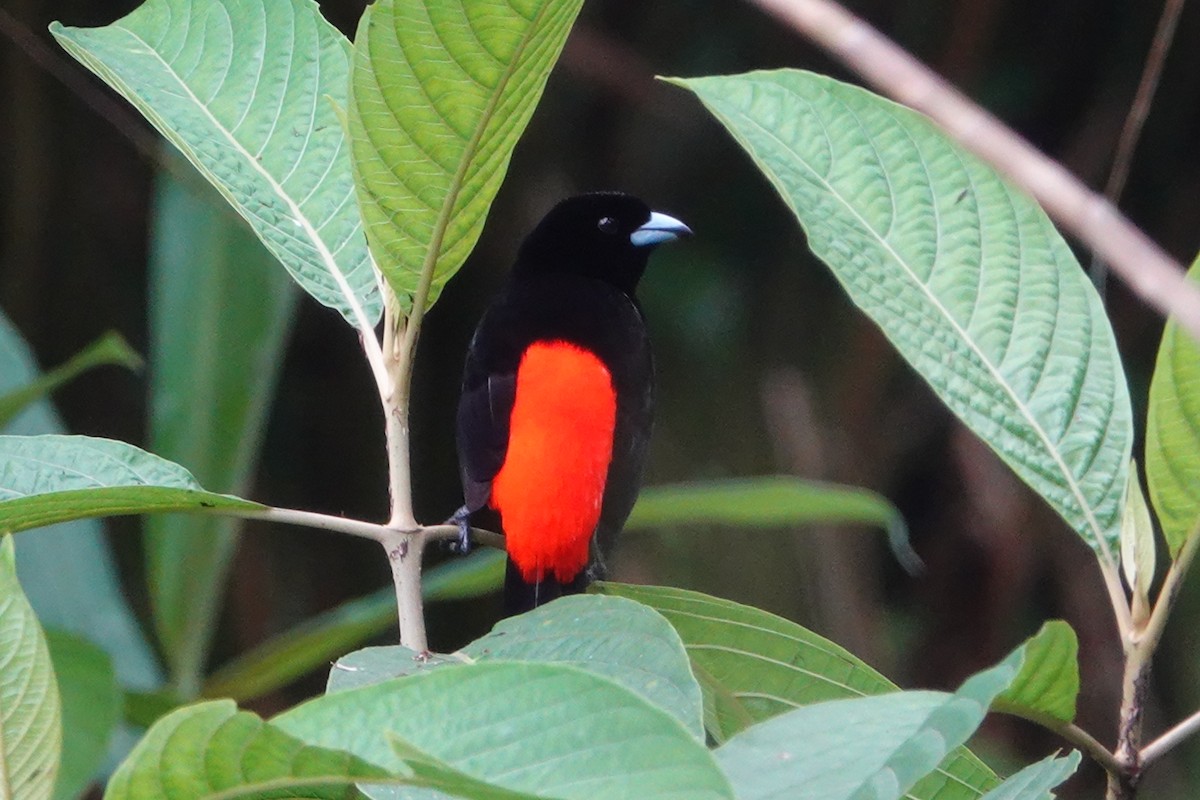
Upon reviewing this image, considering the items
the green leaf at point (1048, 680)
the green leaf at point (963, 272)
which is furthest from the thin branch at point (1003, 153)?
the green leaf at point (963, 272)

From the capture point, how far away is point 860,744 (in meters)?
0.82

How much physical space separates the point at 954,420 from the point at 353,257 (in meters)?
3.16

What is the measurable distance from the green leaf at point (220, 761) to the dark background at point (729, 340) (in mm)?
3534

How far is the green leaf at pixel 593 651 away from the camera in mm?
1001

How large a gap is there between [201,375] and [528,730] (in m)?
2.69

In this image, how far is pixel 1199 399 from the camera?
116cm

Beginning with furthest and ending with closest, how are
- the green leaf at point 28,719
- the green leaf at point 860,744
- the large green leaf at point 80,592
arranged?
the large green leaf at point 80,592 < the green leaf at point 28,719 < the green leaf at point 860,744

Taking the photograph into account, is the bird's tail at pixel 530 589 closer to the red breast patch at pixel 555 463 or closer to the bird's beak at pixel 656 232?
the red breast patch at pixel 555 463

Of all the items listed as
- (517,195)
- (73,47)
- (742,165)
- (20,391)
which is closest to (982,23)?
(742,165)

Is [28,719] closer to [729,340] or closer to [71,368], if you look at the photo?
[71,368]

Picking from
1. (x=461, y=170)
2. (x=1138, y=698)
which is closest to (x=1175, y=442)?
(x=1138, y=698)

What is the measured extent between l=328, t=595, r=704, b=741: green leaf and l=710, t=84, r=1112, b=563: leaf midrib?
386 millimetres

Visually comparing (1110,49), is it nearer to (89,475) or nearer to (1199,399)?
(1199,399)

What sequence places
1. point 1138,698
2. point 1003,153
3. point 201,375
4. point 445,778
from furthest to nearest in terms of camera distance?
1. point 201,375
2. point 1138,698
3. point 445,778
4. point 1003,153
